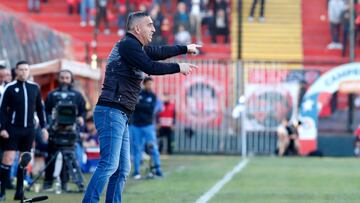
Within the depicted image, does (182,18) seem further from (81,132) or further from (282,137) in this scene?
(81,132)

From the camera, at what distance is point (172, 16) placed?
115 ft

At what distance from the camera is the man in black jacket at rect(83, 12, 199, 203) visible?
35.1 feet

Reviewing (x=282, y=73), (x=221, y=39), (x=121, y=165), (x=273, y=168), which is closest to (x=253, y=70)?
(x=282, y=73)

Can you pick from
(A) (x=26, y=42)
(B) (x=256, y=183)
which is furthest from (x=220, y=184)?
(A) (x=26, y=42)

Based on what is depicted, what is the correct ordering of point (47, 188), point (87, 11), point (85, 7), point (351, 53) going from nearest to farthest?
point (47, 188) < point (351, 53) < point (85, 7) < point (87, 11)

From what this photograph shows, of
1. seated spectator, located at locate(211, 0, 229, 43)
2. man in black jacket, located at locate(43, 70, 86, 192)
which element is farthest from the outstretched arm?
seated spectator, located at locate(211, 0, 229, 43)

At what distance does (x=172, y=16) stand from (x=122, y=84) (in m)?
24.3

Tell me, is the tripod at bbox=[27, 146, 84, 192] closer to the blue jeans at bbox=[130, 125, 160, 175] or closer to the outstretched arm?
the blue jeans at bbox=[130, 125, 160, 175]

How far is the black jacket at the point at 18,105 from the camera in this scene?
14.7 meters

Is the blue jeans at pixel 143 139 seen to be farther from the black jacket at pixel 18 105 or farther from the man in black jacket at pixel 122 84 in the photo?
the man in black jacket at pixel 122 84

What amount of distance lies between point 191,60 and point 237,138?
8.27 feet

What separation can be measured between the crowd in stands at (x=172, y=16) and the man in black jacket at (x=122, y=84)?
21.9 meters

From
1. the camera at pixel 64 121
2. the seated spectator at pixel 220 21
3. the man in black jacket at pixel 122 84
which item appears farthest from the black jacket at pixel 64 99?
the seated spectator at pixel 220 21

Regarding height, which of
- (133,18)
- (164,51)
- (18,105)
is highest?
(133,18)
